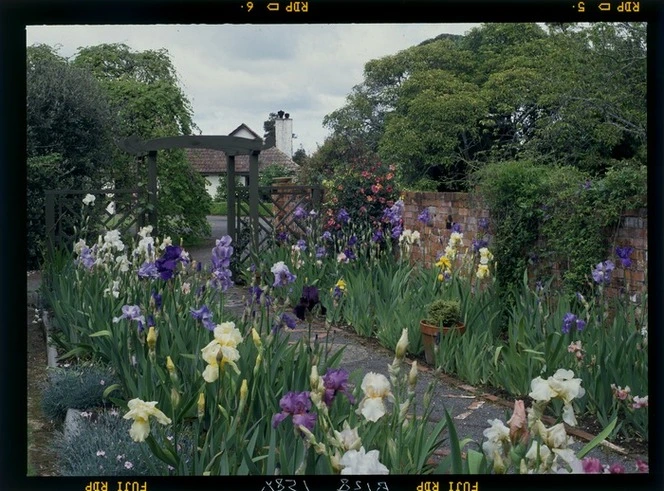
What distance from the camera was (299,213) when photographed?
20.5ft

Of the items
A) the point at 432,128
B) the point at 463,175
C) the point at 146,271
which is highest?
the point at 432,128

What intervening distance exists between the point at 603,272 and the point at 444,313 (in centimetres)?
92

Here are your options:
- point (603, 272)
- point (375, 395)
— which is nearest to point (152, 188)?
point (603, 272)

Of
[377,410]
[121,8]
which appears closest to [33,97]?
[121,8]

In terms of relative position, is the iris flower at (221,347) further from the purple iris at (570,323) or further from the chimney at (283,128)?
the purple iris at (570,323)

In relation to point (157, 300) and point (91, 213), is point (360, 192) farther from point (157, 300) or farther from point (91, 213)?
point (157, 300)

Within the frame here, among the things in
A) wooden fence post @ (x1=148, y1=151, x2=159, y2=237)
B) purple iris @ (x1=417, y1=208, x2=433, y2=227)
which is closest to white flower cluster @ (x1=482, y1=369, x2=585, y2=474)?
wooden fence post @ (x1=148, y1=151, x2=159, y2=237)

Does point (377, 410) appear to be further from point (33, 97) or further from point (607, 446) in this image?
point (33, 97)

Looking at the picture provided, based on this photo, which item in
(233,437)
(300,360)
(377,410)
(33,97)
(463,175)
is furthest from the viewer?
(463,175)

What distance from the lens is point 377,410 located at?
5.77 ft

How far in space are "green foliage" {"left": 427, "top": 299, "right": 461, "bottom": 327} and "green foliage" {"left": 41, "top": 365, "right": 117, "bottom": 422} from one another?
1817 millimetres

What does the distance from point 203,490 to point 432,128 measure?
3.81 metres

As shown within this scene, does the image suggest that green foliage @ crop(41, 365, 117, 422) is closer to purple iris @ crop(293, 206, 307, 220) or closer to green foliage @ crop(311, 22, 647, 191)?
green foliage @ crop(311, 22, 647, 191)

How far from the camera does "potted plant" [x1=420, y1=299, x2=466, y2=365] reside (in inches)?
154
